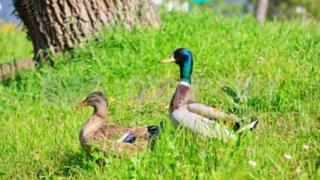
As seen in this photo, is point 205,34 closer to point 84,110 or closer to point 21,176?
point 84,110

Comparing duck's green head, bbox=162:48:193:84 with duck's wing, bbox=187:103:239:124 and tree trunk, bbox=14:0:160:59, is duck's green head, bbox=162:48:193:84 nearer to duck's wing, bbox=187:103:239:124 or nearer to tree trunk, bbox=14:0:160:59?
duck's wing, bbox=187:103:239:124

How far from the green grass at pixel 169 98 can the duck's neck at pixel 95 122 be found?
0.19 m

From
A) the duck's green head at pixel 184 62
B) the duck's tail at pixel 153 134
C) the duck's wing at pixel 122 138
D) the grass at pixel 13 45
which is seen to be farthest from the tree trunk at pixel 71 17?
the grass at pixel 13 45

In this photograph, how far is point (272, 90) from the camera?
20.3ft

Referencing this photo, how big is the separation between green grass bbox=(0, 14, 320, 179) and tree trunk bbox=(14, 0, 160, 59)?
0.16 meters

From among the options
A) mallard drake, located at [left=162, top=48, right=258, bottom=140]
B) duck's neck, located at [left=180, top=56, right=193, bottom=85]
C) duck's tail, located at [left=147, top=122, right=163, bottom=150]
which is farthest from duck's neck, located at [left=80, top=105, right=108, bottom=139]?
duck's neck, located at [left=180, top=56, right=193, bottom=85]

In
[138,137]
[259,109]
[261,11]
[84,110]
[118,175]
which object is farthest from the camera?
[261,11]

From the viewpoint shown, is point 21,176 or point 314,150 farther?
point 21,176

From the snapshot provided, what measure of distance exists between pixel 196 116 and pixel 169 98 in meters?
1.79

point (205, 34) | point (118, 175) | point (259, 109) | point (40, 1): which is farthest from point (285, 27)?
point (118, 175)

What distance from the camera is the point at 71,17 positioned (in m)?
8.61

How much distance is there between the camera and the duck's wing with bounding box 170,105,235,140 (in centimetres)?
514

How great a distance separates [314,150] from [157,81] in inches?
113

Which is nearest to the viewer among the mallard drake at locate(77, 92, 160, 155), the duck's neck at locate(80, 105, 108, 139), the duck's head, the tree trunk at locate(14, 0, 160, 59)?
the mallard drake at locate(77, 92, 160, 155)
